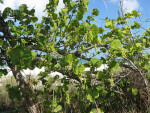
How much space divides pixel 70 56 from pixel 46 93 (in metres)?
0.96

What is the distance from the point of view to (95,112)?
1891 millimetres

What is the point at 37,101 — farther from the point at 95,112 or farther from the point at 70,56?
the point at 70,56

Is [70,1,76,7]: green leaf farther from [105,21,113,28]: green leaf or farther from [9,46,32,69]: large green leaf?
[9,46,32,69]: large green leaf

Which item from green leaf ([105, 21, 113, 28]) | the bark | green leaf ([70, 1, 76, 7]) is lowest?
the bark

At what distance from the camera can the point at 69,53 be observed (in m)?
2.06

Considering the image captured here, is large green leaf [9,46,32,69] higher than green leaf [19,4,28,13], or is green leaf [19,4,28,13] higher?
green leaf [19,4,28,13]

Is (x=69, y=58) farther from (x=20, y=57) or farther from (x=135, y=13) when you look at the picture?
(x=135, y=13)

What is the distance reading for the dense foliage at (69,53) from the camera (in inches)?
60.6

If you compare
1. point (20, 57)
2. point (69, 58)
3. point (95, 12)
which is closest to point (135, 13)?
point (95, 12)

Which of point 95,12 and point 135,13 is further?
point 135,13

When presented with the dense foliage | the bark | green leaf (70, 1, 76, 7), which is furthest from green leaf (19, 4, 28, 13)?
the bark

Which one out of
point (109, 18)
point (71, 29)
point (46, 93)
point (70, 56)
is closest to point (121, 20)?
point (109, 18)

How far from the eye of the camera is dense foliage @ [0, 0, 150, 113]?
1.54m

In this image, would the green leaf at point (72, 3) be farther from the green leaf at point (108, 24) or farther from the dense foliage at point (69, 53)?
the green leaf at point (108, 24)
